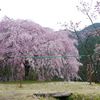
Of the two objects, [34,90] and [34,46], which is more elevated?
[34,46]

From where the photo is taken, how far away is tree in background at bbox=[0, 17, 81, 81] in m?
14.2

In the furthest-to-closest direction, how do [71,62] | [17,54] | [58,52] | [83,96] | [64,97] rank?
[71,62] < [58,52] < [17,54] < [64,97] < [83,96]

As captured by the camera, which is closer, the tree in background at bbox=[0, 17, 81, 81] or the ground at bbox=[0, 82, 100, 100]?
the ground at bbox=[0, 82, 100, 100]

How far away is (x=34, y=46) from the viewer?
14.0 m

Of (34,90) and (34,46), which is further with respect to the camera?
(34,46)

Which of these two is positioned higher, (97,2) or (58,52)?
(97,2)

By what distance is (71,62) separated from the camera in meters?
16.2

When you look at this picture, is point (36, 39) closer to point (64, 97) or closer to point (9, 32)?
point (9, 32)

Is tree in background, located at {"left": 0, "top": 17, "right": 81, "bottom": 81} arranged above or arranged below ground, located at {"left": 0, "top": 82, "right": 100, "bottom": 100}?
above

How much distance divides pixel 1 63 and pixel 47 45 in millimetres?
4916

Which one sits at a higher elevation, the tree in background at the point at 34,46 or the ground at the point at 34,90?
the tree in background at the point at 34,46

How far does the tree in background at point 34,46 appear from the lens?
46.7 feet

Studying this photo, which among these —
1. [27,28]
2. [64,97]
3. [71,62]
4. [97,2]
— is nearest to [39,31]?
[27,28]

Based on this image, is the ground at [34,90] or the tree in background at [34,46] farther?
the tree in background at [34,46]
